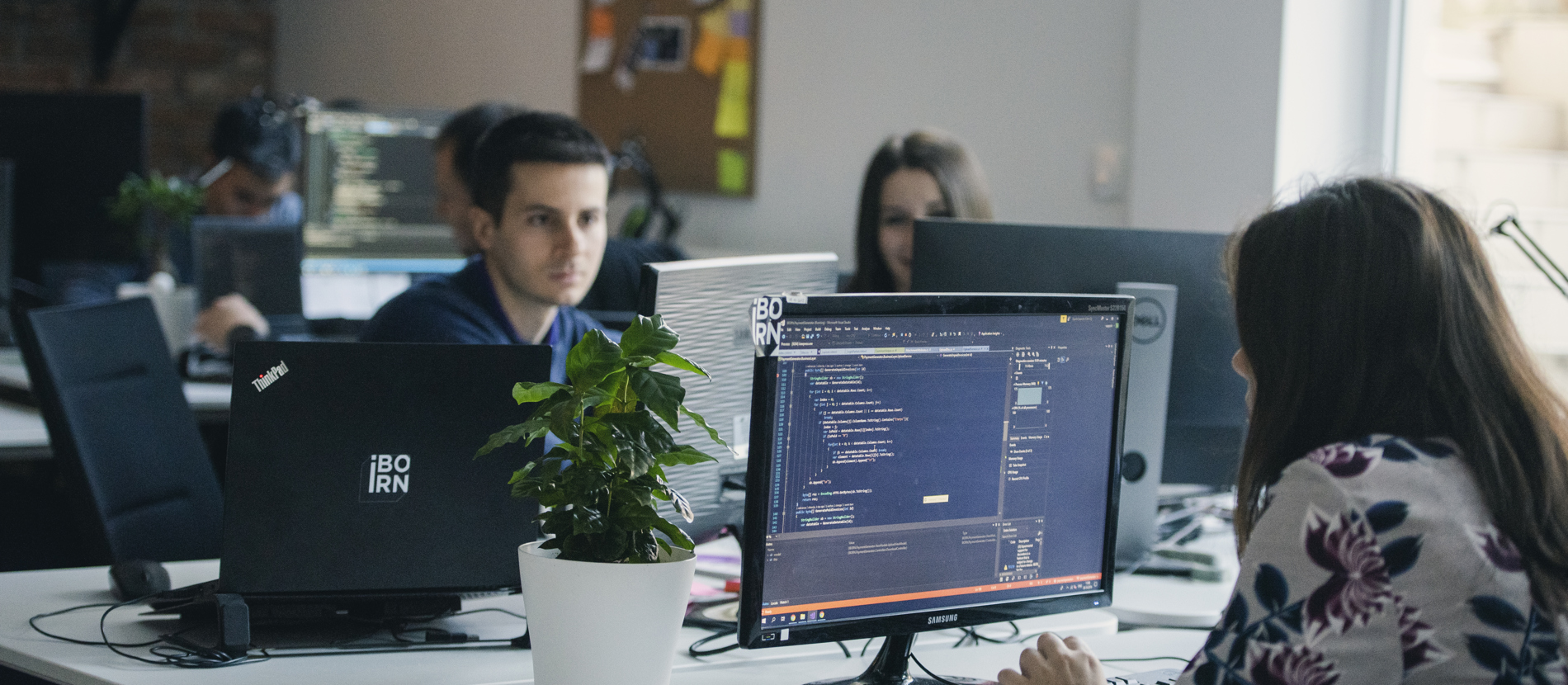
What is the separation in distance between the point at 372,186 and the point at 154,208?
542 mm

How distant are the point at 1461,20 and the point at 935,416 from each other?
5.98 ft

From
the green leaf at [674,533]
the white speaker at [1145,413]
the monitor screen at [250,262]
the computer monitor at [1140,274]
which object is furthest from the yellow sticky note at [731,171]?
the green leaf at [674,533]

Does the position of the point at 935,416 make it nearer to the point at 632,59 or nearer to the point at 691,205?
the point at 691,205

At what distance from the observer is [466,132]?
9.05 ft

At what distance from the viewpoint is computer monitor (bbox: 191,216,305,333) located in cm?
308

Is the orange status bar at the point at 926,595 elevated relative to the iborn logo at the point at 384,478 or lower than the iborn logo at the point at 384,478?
lower

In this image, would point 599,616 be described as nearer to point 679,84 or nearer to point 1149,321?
point 1149,321

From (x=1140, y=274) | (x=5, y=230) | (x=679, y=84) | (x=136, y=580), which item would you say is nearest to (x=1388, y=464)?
(x=1140, y=274)

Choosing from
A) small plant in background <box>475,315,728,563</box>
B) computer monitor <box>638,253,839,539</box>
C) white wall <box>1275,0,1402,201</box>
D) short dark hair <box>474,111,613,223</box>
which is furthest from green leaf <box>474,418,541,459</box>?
white wall <box>1275,0,1402,201</box>

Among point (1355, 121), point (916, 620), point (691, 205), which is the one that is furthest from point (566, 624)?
point (691, 205)

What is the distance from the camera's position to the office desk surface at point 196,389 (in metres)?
2.68

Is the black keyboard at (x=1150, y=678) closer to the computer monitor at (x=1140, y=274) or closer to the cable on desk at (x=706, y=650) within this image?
the cable on desk at (x=706, y=650)

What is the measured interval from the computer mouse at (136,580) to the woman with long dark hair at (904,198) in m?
1.27

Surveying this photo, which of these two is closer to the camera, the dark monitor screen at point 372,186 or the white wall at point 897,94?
the white wall at point 897,94
